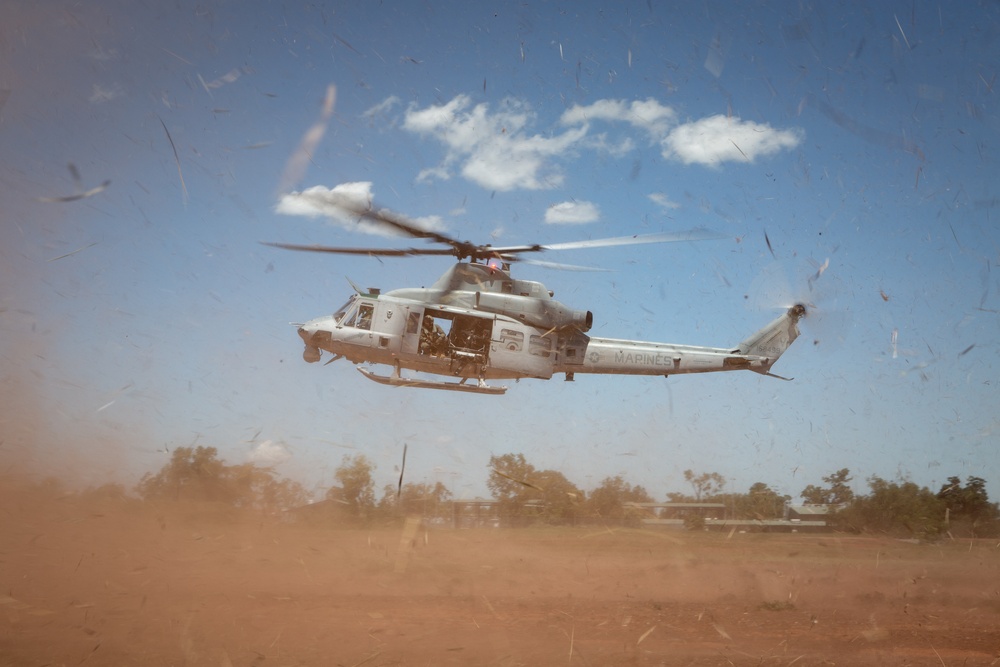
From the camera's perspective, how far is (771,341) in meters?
14.7

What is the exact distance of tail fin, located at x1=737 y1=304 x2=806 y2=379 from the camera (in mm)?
14633

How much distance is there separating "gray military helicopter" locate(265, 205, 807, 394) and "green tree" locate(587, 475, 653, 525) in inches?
211

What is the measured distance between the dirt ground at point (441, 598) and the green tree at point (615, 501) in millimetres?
1106

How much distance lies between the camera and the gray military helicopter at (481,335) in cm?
1349

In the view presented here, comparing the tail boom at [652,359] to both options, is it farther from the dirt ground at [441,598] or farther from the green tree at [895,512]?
the green tree at [895,512]

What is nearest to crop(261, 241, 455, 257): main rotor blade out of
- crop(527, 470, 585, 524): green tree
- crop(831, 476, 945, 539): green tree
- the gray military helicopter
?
the gray military helicopter

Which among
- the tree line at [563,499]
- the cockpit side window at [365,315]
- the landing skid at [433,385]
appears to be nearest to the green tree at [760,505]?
the tree line at [563,499]

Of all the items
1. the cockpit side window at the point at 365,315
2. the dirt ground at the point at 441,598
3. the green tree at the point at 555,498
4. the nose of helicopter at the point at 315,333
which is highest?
the cockpit side window at the point at 365,315

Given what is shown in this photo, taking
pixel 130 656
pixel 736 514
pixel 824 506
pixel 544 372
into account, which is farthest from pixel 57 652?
pixel 824 506

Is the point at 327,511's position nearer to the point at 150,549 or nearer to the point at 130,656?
the point at 150,549

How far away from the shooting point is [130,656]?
384 inches

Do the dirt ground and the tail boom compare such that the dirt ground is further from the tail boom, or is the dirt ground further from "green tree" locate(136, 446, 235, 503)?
the tail boom

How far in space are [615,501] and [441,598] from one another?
22.7 feet

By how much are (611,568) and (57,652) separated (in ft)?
38.0
